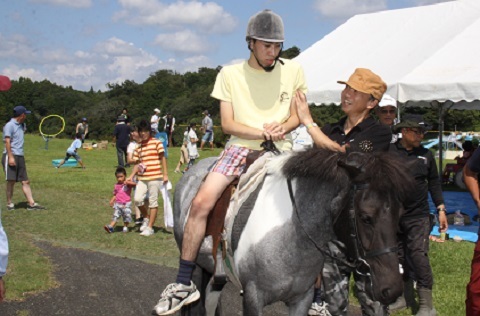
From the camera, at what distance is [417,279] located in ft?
18.6

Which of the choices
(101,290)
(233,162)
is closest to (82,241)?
(101,290)

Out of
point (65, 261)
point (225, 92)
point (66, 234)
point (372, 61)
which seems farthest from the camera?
point (372, 61)

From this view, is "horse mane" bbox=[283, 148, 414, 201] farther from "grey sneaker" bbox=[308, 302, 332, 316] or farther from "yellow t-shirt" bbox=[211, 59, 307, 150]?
"grey sneaker" bbox=[308, 302, 332, 316]

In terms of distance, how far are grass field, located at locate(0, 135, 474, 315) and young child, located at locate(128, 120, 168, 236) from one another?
578 millimetres

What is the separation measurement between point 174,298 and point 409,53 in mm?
9656

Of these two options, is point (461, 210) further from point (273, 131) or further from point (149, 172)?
point (273, 131)

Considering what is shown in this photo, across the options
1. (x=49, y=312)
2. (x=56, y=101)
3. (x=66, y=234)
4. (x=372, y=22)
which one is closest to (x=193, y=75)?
(x=56, y=101)

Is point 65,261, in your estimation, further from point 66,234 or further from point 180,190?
point 180,190

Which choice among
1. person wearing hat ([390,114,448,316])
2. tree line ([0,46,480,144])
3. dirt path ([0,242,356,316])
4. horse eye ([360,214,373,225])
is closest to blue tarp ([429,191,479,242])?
person wearing hat ([390,114,448,316])

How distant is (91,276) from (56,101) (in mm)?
74493

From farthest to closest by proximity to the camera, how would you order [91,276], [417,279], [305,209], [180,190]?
[91,276] → [417,279] → [180,190] → [305,209]

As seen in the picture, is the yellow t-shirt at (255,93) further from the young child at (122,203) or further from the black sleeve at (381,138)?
the young child at (122,203)

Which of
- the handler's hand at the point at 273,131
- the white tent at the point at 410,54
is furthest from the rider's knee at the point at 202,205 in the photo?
the white tent at the point at 410,54

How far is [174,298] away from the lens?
3.88 metres
